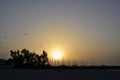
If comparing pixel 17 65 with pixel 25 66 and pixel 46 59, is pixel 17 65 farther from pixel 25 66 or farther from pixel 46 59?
pixel 46 59

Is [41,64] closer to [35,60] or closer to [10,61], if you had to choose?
[35,60]

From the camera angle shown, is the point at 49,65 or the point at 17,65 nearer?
the point at 17,65

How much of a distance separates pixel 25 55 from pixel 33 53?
10.8 ft

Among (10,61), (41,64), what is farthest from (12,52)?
(41,64)

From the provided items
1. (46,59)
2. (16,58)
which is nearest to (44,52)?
(46,59)

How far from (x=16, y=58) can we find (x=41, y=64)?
33.1 ft

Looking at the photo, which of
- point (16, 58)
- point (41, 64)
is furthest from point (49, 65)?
point (16, 58)

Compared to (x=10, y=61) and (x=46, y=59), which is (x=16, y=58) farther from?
(x=46, y=59)

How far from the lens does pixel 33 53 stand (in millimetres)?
121750

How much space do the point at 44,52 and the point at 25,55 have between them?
7.55 meters

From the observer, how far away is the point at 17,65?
117m

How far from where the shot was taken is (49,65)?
12506 cm

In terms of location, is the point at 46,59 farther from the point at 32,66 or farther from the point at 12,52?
the point at 12,52

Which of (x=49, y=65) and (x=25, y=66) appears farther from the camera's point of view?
(x=49, y=65)
